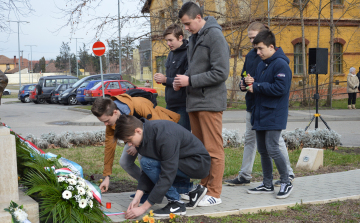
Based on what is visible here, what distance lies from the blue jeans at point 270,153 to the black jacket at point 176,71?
1.02 meters

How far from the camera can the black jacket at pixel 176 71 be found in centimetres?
458

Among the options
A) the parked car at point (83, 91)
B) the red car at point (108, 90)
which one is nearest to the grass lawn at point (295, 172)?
the red car at point (108, 90)

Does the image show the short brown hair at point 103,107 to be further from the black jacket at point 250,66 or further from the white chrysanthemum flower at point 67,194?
the black jacket at point 250,66

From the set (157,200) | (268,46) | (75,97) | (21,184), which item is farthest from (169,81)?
(75,97)

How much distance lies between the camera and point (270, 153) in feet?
14.4

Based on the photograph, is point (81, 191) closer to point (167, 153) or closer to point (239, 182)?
point (167, 153)

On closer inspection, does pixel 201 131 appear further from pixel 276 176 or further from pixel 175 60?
pixel 276 176

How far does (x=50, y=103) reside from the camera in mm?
29891

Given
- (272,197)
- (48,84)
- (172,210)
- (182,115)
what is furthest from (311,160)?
(48,84)

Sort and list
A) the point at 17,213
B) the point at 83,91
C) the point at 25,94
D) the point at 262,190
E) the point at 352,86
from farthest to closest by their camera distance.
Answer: the point at 25,94
the point at 83,91
the point at 352,86
the point at 262,190
the point at 17,213

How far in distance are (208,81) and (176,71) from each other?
0.76 meters

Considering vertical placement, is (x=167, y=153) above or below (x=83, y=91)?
below

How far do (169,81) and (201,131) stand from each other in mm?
706

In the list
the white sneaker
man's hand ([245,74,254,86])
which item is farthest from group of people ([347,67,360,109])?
the white sneaker
